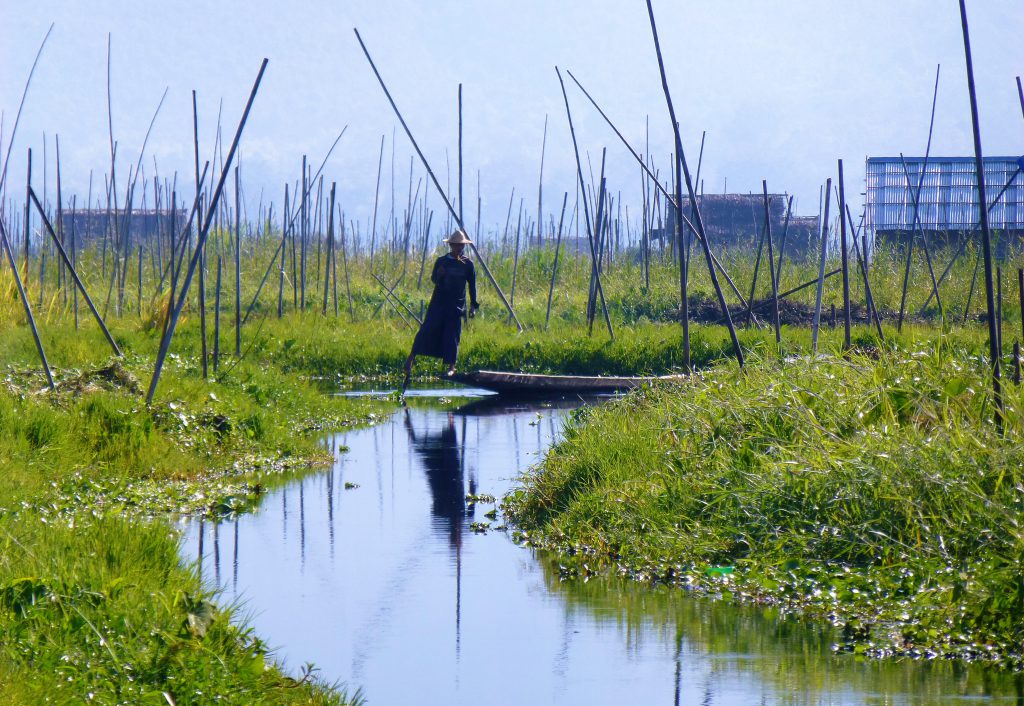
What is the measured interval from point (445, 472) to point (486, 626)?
4211 mm

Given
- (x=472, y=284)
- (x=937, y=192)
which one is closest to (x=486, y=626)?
(x=472, y=284)

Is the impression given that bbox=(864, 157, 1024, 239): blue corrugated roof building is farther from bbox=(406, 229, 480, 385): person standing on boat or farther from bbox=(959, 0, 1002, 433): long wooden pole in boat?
bbox=(959, 0, 1002, 433): long wooden pole in boat

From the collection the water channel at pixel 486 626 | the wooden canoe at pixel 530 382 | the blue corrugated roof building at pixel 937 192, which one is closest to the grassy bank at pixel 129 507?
the water channel at pixel 486 626

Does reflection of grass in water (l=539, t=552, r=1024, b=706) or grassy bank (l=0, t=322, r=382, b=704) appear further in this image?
reflection of grass in water (l=539, t=552, r=1024, b=706)

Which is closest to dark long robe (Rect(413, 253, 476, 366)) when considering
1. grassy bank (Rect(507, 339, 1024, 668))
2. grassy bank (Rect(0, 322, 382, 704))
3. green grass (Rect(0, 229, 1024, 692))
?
grassy bank (Rect(0, 322, 382, 704))

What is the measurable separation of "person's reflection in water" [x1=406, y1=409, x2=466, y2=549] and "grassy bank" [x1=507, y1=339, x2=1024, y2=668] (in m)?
0.44

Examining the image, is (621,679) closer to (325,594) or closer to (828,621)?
(828,621)

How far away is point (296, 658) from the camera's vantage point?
15.1 ft

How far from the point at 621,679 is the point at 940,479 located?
6.61 ft

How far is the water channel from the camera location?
4242 mm

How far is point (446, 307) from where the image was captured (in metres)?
13.9

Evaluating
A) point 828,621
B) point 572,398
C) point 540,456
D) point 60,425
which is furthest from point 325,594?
point 572,398

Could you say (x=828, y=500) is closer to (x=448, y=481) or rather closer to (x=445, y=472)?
(x=448, y=481)

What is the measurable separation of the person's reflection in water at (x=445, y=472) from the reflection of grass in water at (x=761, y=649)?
1476 millimetres
